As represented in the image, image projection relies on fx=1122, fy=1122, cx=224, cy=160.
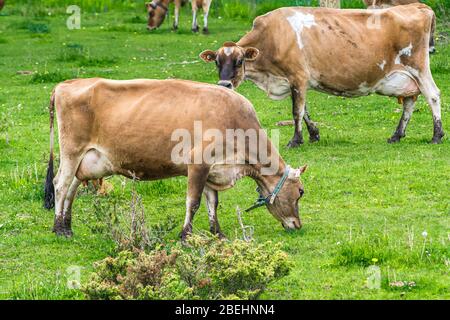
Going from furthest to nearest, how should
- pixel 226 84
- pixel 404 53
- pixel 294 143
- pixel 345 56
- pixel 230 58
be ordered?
pixel 294 143, pixel 345 56, pixel 404 53, pixel 230 58, pixel 226 84

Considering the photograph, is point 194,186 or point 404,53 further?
point 404,53

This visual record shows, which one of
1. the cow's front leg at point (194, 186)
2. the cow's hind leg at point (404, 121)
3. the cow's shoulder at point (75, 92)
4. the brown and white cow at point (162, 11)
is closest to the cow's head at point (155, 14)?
the brown and white cow at point (162, 11)

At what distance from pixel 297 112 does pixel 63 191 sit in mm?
4714

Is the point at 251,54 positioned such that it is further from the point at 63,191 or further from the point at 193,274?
the point at 193,274

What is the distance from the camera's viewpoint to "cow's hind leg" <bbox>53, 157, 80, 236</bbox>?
1070 cm

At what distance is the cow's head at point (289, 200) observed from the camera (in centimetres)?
1062

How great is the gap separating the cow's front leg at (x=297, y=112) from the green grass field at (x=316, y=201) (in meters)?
0.23

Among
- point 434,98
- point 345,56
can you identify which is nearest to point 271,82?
point 345,56

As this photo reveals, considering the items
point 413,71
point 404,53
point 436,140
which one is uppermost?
point 404,53

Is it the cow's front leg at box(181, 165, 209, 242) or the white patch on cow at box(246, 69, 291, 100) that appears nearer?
the cow's front leg at box(181, 165, 209, 242)

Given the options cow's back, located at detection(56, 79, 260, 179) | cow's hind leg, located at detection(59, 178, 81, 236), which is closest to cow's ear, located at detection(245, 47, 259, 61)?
cow's back, located at detection(56, 79, 260, 179)

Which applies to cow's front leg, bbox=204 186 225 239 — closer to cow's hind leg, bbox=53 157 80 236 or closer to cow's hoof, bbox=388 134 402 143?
cow's hind leg, bbox=53 157 80 236

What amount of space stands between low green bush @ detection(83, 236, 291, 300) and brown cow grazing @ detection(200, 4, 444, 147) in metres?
5.91

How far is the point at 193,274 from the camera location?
8594 mm
